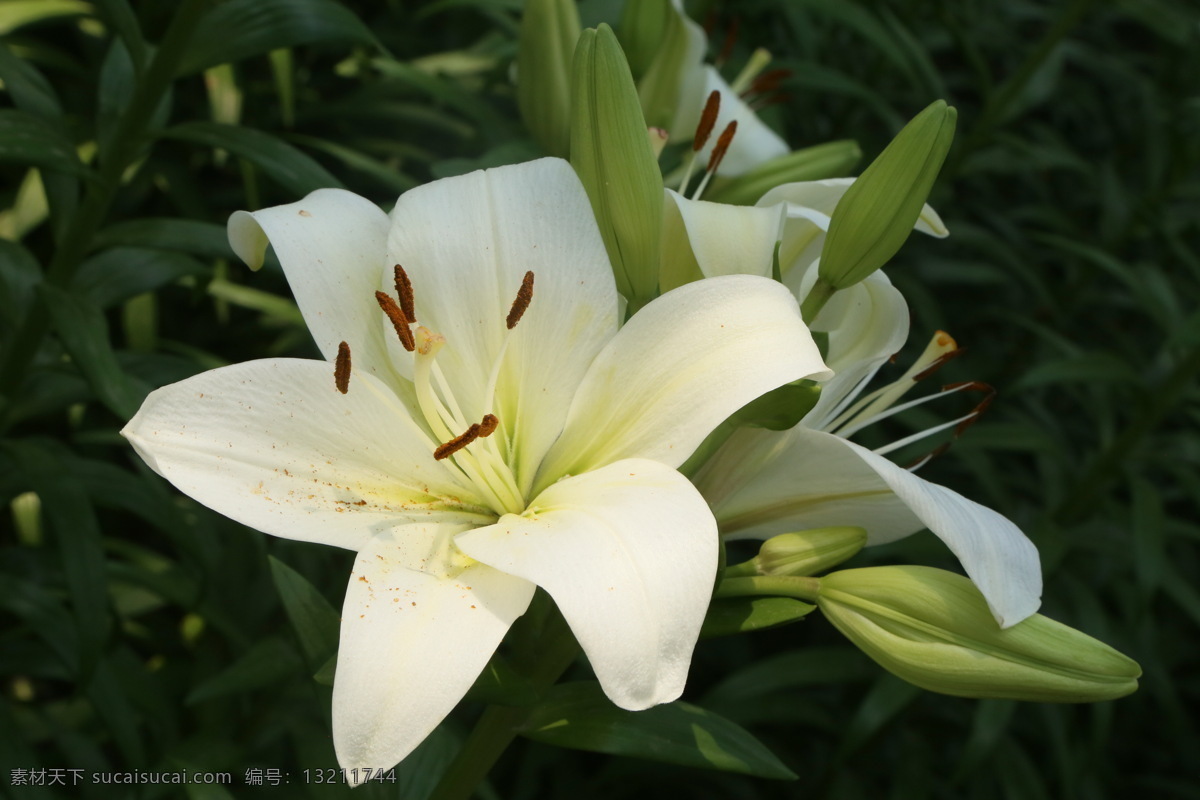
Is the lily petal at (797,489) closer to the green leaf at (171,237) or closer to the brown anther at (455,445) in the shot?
the brown anther at (455,445)

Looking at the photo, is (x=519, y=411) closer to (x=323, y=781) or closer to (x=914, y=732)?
(x=323, y=781)

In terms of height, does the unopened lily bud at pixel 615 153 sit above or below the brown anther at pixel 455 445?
above

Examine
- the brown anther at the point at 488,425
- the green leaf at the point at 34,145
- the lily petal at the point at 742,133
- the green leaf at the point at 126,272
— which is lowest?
the green leaf at the point at 126,272

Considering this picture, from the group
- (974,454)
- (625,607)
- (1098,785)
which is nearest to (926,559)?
(974,454)

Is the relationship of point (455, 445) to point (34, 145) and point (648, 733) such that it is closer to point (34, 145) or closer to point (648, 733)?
point (648, 733)

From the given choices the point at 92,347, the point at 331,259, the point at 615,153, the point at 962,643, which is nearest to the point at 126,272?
the point at 92,347

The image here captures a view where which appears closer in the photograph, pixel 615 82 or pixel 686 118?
pixel 615 82

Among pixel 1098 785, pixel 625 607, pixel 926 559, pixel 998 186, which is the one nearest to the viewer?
pixel 625 607

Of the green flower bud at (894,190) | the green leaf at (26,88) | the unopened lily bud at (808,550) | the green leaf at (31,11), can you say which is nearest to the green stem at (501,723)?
the unopened lily bud at (808,550)
